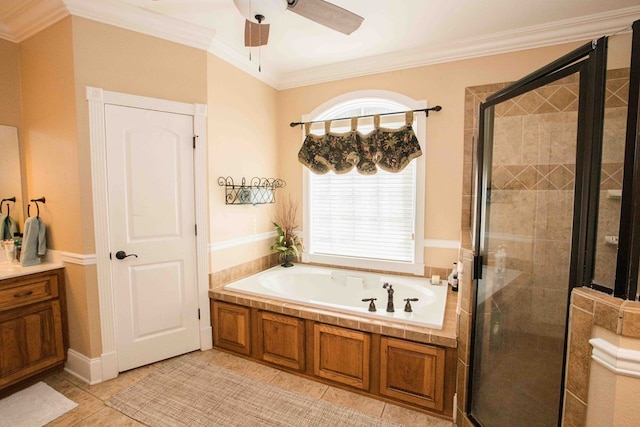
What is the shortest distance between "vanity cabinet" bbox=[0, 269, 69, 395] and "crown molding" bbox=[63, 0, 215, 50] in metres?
1.94

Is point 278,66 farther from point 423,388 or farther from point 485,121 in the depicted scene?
point 423,388

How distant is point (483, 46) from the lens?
2.66 metres

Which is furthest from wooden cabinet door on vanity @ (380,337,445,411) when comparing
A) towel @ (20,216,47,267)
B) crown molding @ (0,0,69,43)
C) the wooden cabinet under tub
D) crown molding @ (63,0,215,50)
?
crown molding @ (0,0,69,43)

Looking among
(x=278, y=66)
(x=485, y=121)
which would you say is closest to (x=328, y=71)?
(x=278, y=66)

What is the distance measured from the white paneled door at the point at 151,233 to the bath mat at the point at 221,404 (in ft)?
1.06

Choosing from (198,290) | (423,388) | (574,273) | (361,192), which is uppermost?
(361,192)

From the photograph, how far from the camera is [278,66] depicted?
3.25 meters

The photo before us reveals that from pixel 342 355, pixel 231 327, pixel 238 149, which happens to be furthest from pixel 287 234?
pixel 342 355

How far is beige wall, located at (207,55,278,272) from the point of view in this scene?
277 centimetres

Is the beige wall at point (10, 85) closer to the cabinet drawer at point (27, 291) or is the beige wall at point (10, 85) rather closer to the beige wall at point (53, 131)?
the beige wall at point (53, 131)

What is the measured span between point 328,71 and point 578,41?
2220mm

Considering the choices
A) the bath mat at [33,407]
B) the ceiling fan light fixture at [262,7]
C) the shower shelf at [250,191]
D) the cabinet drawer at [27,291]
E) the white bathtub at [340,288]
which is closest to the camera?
the ceiling fan light fixture at [262,7]

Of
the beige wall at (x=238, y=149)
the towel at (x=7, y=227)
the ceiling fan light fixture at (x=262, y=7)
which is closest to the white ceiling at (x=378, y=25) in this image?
the beige wall at (x=238, y=149)

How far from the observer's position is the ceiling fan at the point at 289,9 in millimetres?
1504
